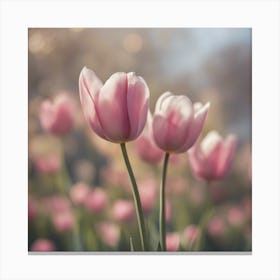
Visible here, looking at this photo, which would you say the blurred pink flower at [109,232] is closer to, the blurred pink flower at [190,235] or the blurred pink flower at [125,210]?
the blurred pink flower at [125,210]

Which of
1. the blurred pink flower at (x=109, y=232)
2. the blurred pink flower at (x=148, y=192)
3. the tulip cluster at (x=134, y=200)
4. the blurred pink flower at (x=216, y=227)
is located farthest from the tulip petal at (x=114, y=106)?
the blurred pink flower at (x=216, y=227)

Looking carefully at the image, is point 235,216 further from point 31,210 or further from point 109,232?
point 31,210

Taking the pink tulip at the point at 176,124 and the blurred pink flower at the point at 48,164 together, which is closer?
the pink tulip at the point at 176,124

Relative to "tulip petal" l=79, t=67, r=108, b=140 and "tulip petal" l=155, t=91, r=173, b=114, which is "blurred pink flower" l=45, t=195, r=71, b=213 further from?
"tulip petal" l=155, t=91, r=173, b=114

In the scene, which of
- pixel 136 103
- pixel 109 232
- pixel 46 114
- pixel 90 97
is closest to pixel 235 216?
pixel 109 232
